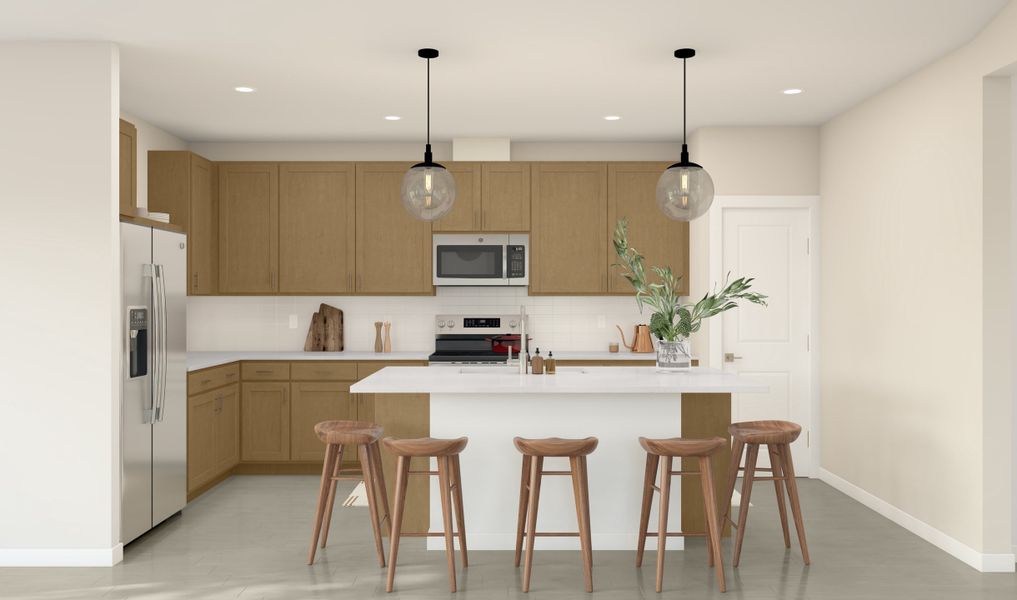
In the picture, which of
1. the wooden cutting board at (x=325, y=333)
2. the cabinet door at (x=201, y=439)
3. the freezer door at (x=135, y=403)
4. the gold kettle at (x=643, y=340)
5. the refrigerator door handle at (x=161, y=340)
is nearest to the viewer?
the freezer door at (x=135, y=403)

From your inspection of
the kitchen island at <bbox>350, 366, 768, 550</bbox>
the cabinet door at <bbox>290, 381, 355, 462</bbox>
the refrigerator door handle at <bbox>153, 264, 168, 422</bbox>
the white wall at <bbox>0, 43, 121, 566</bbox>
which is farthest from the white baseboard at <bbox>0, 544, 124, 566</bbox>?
the cabinet door at <bbox>290, 381, 355, 462</bbox>

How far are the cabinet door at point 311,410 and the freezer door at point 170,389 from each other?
1251mm

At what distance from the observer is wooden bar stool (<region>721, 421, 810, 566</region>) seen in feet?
12.6

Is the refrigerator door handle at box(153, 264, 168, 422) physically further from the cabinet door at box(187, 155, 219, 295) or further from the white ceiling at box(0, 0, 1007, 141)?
the cabinet door at box(187, 155, 219, 295)

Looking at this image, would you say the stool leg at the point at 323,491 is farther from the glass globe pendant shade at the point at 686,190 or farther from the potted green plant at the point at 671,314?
the glass globe pendant shade at the point at 686,190

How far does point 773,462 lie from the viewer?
13.4ft

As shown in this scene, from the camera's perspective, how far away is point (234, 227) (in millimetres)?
6285

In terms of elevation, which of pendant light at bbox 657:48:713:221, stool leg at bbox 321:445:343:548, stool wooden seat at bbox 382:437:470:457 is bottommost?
stool leg at bbox 321:445:343:548

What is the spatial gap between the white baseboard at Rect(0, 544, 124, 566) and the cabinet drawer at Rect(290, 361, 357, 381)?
2227mm

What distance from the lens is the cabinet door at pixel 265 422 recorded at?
6.01 metres

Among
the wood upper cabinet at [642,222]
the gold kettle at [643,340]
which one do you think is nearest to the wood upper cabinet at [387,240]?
the wood upper cabinet at [642,222]

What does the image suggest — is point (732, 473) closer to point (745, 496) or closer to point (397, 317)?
point (745, 496)

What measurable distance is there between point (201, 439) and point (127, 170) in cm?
194

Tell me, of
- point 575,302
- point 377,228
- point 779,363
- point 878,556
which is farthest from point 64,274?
point 779,363
